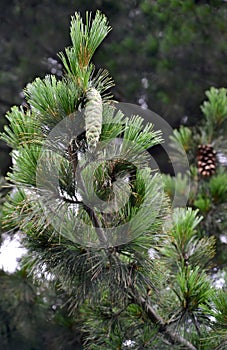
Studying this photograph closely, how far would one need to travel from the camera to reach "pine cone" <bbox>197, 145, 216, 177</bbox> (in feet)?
6.21

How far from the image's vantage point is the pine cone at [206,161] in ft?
6.21

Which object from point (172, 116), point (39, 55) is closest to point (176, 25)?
point (172, 116)

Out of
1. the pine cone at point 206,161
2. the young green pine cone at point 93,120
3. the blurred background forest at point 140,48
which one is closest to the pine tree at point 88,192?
the young green pine cone at point 93,120

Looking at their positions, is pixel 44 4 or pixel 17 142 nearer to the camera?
pixel 17 142

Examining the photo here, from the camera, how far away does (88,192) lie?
0.94m

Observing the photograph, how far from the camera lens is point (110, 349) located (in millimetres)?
1159

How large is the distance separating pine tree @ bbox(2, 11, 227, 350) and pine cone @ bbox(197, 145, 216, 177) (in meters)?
0.81

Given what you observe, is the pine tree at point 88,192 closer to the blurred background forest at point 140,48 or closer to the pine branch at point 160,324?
the pine branch at point 160,324

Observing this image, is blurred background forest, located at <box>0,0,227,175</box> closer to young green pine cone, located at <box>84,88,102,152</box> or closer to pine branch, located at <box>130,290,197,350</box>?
pine branch, located at <box>130,290,197,350</box>

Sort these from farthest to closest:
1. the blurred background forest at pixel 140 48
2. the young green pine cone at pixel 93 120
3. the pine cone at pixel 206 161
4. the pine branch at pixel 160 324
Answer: the blurred background forest at pixel 140 48 < the pine cone at pixel 206 161 < the pine branch at pixel 160 324 < the young green pine cone at pixel 93 120

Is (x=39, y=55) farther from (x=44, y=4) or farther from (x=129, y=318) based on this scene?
(x=129, y=318)

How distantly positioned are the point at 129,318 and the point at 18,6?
1974mm

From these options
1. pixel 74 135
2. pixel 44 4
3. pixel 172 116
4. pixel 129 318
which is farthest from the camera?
pixel 44 4

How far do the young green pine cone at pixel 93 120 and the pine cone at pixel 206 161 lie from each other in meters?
1.04
